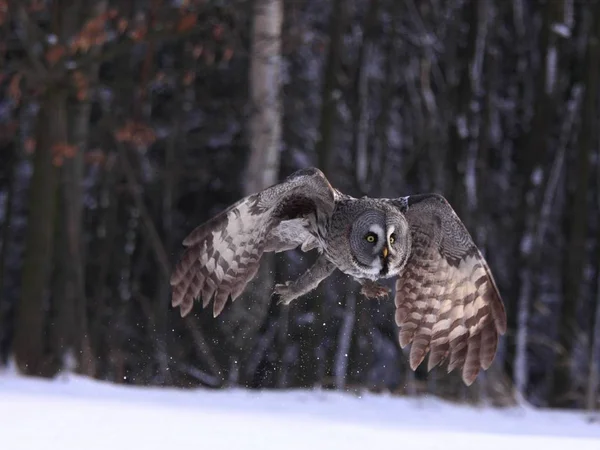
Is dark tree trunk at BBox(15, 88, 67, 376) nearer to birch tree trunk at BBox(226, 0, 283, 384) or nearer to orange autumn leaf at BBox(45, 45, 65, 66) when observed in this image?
orange autumn leaf at BBox(45, 45, 65, 66)

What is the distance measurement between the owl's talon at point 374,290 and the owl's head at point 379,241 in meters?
0.07

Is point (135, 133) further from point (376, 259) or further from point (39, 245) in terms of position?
point (376, 259)

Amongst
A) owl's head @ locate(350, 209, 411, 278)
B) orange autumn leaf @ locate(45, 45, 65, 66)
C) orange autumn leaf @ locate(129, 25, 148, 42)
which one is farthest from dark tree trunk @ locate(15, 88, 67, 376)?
owl's head @ locate(350, 209, 411, 278)

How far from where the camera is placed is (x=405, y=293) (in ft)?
18.1

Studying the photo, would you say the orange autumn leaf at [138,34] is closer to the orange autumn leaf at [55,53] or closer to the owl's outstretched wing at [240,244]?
the orange autumn leaf at [55,53]

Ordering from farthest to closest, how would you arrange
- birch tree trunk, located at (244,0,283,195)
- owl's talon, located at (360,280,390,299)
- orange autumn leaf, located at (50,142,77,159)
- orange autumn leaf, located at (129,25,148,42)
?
birch tree trunk, located at (244,0,283,195) < orange autumn leaf, located at (50,142,77,159) < orange autumn leaf, located at (129,25,148,42) < owl's talon, located at (360,280,390,299)

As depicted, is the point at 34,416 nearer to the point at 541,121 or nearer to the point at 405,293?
the point at 405,293

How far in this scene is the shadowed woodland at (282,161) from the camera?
10219mm

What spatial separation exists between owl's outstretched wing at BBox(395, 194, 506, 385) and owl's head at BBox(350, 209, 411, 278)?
19cm

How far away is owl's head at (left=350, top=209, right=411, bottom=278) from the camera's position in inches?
196

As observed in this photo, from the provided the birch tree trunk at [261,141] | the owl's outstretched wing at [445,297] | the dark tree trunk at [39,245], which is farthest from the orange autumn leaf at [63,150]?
the owl's outstretched wing at [445,297]

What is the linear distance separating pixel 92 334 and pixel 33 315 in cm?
326

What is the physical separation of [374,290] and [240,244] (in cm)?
78

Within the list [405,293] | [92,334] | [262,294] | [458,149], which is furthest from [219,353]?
[405,293]
